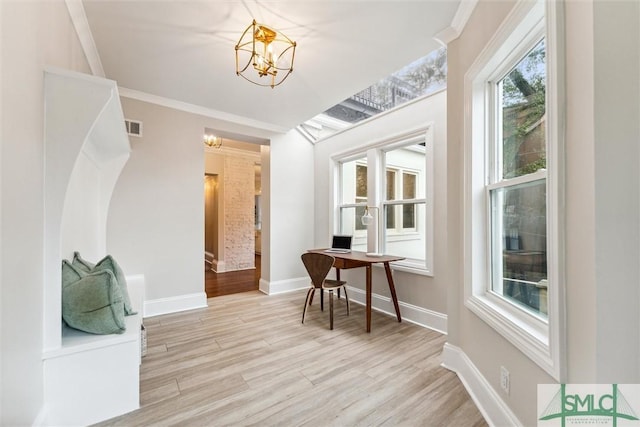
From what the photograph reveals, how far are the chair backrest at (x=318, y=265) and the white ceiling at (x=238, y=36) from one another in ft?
6.14

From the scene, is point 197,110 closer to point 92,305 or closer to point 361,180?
point 361,180

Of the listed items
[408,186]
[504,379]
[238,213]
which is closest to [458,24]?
[408,186]

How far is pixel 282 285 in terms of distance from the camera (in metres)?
4.08

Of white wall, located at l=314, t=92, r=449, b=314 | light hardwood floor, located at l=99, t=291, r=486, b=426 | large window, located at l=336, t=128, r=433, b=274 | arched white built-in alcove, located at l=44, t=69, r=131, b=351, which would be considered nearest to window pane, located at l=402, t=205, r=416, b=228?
large window, located at l=336, t=128, r=433, b=274

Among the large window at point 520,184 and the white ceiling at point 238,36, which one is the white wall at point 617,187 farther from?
the white ceiling at point 238,36

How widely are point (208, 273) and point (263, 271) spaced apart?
207 centimetres

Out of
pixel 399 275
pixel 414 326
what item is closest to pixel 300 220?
pixel 399 275

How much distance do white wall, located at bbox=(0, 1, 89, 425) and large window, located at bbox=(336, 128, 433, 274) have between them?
294 cm

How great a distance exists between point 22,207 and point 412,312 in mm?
3136

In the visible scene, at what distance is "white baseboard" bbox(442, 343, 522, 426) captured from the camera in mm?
1340

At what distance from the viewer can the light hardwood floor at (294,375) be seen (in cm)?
150

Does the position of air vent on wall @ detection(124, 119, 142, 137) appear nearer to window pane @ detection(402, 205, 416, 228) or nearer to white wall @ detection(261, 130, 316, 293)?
white wall @ detection(261, 130, 316, 293)

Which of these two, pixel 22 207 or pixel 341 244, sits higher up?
pixel 22 207

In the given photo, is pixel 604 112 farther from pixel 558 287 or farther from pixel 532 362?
pixel 532 362
